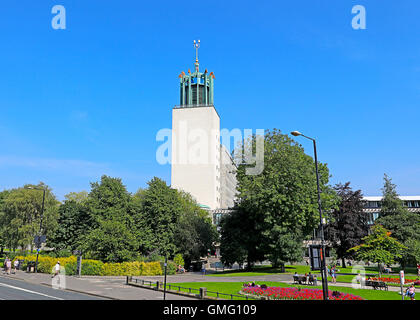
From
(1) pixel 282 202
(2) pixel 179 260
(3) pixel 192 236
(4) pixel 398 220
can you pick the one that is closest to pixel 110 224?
(2) pixel 179 260

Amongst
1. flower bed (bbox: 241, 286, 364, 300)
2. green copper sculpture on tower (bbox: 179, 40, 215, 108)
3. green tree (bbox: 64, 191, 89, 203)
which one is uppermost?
green copper sculpture on tower (bbox: 179, 40, 215, 108)

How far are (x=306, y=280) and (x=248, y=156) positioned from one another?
72.8ft

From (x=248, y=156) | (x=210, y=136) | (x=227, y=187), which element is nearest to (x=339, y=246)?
(x=248, y=156)

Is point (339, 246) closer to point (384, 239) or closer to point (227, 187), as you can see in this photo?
point (384, 239)

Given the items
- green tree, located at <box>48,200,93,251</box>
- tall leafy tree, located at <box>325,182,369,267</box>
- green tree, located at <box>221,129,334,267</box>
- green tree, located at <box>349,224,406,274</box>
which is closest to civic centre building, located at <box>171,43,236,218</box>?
tall leafy tree, located at <box>325,182,369,267</box>

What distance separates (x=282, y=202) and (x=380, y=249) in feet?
39.4

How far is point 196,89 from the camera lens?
317ft

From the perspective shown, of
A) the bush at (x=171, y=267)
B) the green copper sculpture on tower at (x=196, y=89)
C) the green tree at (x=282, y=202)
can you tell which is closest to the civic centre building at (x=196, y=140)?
the green copper sculpture on tower at (x=196, y=89)

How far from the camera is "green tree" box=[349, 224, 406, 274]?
36.5m

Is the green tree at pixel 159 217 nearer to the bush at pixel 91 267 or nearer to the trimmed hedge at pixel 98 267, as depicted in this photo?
the trimmed hedge at pixel 98 267

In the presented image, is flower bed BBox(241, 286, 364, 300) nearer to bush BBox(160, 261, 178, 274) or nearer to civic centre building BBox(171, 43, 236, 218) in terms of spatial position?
bush BBox(160, 261, 178, 274)

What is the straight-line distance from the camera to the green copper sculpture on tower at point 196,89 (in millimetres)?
95125

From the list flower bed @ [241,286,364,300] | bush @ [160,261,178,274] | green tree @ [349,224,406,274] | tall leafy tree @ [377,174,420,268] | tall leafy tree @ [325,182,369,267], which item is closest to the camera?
flower bed @ [241,286,364,300]

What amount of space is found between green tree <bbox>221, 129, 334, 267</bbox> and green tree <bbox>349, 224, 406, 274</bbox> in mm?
6685
